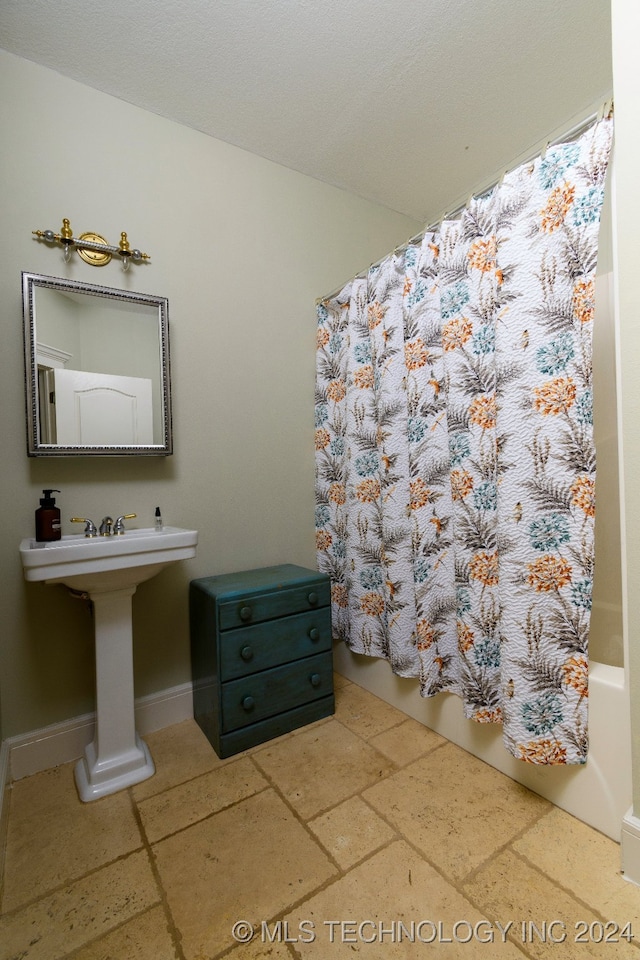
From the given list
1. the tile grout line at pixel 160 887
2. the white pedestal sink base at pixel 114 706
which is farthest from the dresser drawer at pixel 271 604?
the tile grout line at pixel 160 887

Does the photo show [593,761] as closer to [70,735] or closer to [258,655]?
[258,655]

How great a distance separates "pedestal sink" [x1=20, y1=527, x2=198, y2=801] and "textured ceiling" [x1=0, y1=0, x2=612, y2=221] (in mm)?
1757

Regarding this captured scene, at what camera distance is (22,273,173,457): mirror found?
158 cm

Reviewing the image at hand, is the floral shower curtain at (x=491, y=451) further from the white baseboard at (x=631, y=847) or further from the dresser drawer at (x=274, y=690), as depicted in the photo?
the dresser drawer at (x=274, y=690)

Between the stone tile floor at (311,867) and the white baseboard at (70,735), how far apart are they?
2.0 inches

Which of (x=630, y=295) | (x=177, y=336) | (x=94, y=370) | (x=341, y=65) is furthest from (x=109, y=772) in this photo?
(x=341, y=65)

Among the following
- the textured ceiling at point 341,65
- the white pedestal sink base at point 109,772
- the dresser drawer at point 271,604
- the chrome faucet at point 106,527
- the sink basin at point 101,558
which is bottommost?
the white pedestal sink base at point 109,772

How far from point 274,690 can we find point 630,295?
175 cm

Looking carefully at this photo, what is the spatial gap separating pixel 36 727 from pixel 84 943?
2.69ft

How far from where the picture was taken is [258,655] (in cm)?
171

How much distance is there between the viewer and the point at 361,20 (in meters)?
1.49

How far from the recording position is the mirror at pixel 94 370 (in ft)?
5.19

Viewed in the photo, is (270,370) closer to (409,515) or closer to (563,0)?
(409,515)

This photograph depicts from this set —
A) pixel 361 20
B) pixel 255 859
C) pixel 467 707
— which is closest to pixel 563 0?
pixel 361 20
